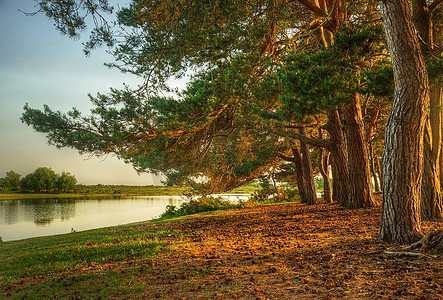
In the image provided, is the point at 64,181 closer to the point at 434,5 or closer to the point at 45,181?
the point at 45,181

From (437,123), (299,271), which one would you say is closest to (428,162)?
(437,123)

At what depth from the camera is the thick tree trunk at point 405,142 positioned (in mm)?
4543

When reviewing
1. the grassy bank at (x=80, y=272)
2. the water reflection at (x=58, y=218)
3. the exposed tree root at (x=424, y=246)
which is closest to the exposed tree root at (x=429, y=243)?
the exposed tree root at (x=424, y=246)

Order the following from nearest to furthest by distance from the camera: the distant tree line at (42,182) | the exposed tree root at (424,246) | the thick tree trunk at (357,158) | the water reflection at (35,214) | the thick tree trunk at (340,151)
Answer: the exposed tree root at (424,246)
the thick tree trunk at (357,158)
the thick tree trunk at (340,151)
the water reflection at (35,214)
the distant tree line at (42,182)

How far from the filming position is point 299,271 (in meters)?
3.73

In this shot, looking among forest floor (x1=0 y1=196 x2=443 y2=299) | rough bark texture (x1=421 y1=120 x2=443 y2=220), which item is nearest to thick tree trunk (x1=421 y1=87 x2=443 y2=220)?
rough bark texture (x1=421 y1=120 x2=443 y2=220)

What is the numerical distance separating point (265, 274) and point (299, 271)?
0.46m

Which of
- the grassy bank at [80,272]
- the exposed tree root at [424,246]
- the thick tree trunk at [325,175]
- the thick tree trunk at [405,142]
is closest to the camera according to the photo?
the grassy bank at [80,272]

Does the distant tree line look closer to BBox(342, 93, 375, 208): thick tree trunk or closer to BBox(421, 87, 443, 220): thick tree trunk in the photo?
BBox(342, 93, 375, 208): thick tree trunk

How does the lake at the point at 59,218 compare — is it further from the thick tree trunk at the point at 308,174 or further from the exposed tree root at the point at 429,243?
the exposed tree root at the point at 429,243

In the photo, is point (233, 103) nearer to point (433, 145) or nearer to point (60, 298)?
point (433, 145)

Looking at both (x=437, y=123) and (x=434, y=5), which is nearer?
(x=434, y=5)

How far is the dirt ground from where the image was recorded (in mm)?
2941

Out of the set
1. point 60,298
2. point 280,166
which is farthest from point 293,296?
point 280,166
